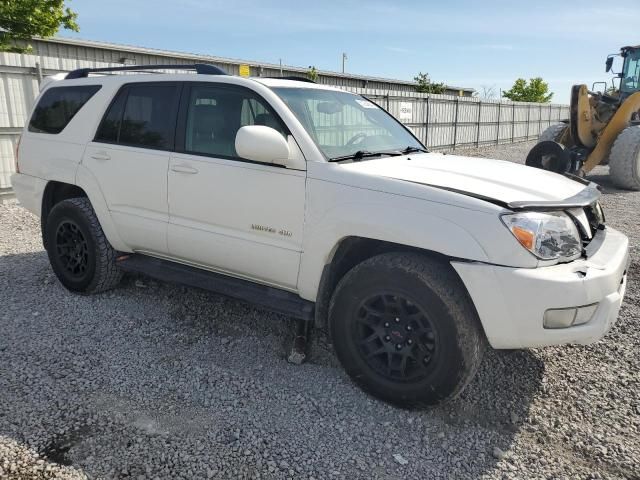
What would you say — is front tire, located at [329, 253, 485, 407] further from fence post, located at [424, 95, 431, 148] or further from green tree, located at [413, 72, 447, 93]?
green tree, located at [413, 72, 447, 93]

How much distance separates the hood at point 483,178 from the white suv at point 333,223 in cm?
2

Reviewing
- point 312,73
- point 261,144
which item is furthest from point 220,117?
point 312,73

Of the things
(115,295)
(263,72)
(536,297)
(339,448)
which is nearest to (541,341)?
(536,297)

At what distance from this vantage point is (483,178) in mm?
2959

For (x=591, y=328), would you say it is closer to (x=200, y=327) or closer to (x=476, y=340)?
(x=476, y=340)

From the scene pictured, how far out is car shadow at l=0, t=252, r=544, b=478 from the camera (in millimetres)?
2625

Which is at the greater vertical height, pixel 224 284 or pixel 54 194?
pixel 54 194

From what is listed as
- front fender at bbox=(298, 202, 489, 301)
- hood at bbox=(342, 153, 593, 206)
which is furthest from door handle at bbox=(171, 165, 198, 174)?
hood at bbox=(342, 153, 593, 206)

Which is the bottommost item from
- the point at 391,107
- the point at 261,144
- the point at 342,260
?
the point at 342,260

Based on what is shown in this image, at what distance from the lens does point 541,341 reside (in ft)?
8.36

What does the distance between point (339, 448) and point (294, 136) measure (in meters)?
1.81

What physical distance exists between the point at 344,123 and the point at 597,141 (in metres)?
9.49

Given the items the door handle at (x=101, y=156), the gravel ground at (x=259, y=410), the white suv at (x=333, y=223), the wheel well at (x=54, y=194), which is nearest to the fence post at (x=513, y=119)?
the gravel ground at (x=259, y=410)

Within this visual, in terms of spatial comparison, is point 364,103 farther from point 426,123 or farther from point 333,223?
point 426,123
